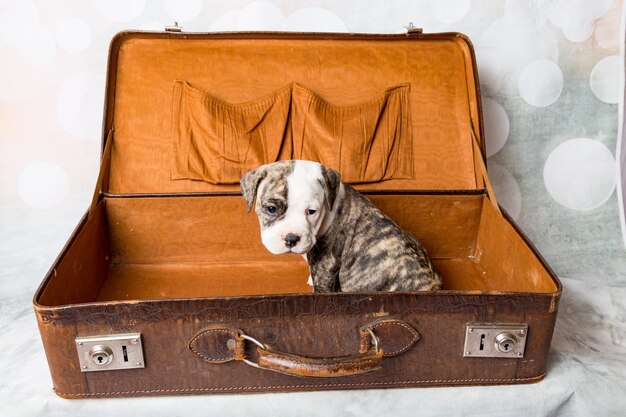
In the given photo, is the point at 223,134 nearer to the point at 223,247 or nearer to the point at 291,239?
the point at 223,247

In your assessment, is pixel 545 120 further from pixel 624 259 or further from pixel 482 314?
pixel 482 314

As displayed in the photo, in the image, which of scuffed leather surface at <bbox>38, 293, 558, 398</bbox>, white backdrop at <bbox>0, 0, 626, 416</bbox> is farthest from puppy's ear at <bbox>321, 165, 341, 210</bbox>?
white backdrop at <bbox>0, 0, 626, 416</bbox>

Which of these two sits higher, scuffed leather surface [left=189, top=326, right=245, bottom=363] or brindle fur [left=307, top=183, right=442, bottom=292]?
brindle fur [left=307, top=183, right=442, bottom=292]

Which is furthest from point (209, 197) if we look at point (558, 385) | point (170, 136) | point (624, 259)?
point (624, 259)

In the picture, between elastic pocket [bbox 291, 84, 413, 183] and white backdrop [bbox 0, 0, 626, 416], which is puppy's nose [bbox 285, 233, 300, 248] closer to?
elastic pocket [bbox 291, 84, 413, 183]

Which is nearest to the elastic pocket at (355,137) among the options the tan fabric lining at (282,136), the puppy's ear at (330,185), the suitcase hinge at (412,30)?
the tan fabric lining at (282,136)

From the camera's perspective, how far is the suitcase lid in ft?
6.93

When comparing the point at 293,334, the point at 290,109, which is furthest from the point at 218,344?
the point at 290,109

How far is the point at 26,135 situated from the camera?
96.2 inches

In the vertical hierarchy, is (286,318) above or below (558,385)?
above

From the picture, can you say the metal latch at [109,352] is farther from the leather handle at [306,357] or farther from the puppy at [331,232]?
the puppy at [331,232]

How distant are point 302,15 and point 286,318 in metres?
1.45

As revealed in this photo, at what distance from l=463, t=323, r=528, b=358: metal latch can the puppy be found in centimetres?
27

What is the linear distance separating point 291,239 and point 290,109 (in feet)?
2.53
